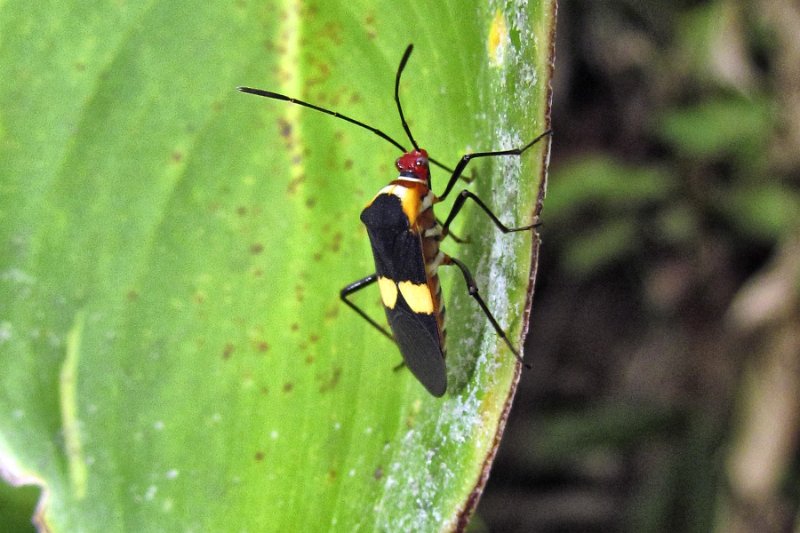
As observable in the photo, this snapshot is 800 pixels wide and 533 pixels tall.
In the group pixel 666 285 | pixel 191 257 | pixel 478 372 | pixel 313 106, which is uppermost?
pixel 666 285

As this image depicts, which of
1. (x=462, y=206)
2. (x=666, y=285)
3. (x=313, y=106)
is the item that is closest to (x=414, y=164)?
(x=462, y=206)

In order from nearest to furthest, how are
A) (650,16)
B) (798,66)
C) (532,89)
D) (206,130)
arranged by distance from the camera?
(532,89) < (206,130) < (798,66) < (650,16)

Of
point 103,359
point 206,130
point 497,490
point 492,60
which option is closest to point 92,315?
point 103,359

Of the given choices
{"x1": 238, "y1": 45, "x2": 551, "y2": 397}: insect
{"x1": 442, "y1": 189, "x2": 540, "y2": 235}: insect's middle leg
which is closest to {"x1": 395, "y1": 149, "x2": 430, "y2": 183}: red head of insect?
{"x1": 238, "y1": 45, "x2": 551, "y2": 397}: insect

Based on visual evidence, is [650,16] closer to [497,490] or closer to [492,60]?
[497,490]

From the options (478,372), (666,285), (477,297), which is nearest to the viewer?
(478,372)

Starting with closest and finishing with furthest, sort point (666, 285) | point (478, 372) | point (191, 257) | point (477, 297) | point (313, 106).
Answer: point (478, 372)
point (477, 297)
point (313, 106)
point (191, 257)
point (666, 285)

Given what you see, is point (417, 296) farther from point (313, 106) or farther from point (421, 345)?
point (313, 106)
